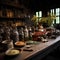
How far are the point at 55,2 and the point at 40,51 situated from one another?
6166 mm

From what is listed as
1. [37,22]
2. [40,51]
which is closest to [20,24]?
[37,22]

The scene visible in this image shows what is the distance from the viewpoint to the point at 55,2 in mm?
7086

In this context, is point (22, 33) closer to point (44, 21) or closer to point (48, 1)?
point (44, 21)

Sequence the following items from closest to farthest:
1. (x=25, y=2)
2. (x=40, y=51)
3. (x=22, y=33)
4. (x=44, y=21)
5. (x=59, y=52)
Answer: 1. (x=40, y=51)
2. (x=22, y=33)
3. (x=44, y=21)
4. (x=59, y=52)
5. (x=25, y=2)

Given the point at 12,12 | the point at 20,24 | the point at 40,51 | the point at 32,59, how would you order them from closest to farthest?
the point at 32,59
the point at 40,51
the point at 12,12
the point at 20,24

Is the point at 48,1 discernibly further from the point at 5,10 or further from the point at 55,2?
the point at 5,10

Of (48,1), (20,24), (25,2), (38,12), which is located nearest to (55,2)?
(48,1)

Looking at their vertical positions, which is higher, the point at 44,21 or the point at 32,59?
the point at 44,21

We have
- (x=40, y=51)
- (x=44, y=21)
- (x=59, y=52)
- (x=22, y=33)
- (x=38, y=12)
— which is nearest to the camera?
(x=40, y=51)

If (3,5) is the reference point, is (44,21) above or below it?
below

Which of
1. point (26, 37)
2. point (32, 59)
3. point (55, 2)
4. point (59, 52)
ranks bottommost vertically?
point (59, 52)

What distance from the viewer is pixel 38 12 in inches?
303

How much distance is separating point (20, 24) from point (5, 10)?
1392 mm

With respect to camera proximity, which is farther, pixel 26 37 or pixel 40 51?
pixel 26 37
